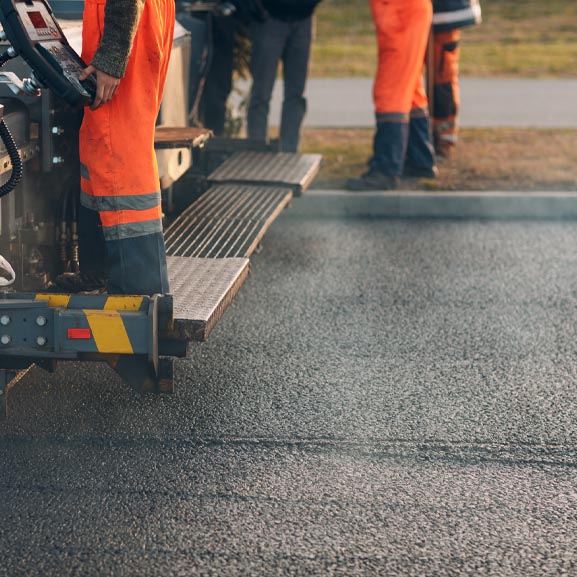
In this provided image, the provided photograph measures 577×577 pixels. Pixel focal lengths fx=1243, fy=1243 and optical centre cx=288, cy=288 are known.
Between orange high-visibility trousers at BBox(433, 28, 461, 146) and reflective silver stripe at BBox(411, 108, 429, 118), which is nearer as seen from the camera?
reflective silver stripe at BBox(411, 108, 429, 118)

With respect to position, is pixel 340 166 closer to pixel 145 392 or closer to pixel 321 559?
pixel 145 392

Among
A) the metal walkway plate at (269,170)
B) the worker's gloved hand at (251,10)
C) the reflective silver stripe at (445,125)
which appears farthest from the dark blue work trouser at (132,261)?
the reflective silver stripe at (445,125)

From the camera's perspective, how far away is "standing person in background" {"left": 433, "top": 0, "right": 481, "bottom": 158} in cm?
820

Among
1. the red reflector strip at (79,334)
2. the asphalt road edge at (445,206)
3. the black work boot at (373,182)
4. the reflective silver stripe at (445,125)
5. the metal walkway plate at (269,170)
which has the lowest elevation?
the asphalt road edge at (445,206)

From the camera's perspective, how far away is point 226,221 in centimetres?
531

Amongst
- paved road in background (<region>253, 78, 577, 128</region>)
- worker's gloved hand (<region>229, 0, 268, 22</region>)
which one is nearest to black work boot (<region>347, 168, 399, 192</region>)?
worker's gloved hand (<region>229, 0, 268, 22</region>)

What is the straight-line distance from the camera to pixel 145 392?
4086 mm

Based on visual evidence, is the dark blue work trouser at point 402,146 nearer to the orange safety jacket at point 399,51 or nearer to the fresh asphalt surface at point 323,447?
the orange safety jacket at point 399,51

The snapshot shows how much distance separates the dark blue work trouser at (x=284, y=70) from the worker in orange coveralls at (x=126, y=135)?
139 inches

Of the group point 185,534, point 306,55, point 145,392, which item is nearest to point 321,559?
point 185,534

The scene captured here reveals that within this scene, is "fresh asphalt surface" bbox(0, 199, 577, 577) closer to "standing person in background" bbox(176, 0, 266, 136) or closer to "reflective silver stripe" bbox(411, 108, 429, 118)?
"standing person in background" bbox(176, 0, 266, 136)

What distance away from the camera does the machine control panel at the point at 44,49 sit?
3613 millimetres

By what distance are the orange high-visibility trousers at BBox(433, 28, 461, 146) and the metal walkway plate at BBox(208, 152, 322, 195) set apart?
1.97 m

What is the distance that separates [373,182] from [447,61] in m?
1.23
